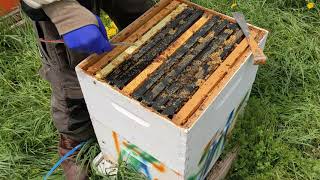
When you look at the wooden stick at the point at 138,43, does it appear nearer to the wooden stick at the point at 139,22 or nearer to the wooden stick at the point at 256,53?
the wooden stick at the point at 139,22

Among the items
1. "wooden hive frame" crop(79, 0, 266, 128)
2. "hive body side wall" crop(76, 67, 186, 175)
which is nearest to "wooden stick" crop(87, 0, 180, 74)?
"wooden hive frame" crop(79, 0, 266, 128)

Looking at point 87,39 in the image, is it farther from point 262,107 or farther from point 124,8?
point 262,107

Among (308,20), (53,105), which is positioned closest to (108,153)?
(53,105)

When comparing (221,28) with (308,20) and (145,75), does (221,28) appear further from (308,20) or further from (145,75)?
(308,20)

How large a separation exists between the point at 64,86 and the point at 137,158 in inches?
24.3

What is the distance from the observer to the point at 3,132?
2.67m

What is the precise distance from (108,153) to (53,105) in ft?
1.52

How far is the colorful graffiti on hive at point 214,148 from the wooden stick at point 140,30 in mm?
634

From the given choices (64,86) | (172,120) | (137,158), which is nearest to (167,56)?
(172,120)

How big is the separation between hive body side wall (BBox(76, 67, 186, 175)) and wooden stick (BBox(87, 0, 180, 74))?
108 millimetres

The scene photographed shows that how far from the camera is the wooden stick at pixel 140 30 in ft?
5.83

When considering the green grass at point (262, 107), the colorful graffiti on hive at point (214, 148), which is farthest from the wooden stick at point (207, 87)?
the green grass at point (262, 107)

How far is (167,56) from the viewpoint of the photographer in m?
1.81

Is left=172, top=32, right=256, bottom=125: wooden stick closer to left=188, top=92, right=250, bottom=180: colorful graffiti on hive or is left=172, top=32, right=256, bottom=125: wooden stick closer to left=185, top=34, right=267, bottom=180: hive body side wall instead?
left=185, top=34, right=267, bottom=180: hive body side wall
